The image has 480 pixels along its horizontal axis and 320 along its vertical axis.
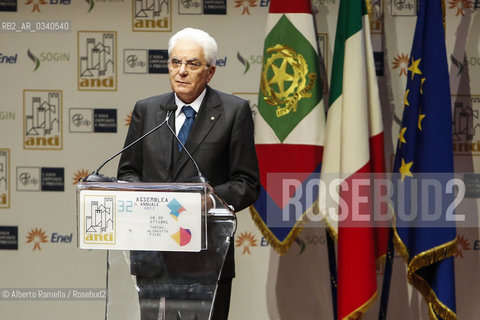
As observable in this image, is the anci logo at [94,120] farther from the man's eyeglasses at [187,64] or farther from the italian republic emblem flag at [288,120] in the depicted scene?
the man's eyeglasses at [187,64]

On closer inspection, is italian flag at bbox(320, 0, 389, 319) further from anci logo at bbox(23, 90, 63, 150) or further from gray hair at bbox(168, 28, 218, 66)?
anci logo at bbox(23, 90, 63, 150)

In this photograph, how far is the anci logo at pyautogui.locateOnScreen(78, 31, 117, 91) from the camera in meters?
3.73

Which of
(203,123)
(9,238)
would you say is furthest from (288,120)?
(9,238)

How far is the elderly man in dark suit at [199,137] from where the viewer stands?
2.14 meters

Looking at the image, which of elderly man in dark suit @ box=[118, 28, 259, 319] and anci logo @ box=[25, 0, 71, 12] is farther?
anci logo @ box=[25, 0, 71, 12]

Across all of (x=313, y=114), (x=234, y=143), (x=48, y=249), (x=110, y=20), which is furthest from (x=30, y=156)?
(x=234, y=143)

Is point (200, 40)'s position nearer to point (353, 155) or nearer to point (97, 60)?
point (353, 155)

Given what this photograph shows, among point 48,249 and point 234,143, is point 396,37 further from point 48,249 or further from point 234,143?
point 48,249

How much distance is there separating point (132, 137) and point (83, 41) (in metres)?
1.63

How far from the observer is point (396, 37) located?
3.68 meters

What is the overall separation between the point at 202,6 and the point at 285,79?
2.30 feet

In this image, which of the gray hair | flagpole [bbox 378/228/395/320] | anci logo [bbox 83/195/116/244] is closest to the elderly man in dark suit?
the gray hair

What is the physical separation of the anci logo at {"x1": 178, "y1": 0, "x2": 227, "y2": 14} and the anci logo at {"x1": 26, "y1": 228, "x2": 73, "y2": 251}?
4.64 ft

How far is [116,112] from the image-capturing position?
12.3ft
